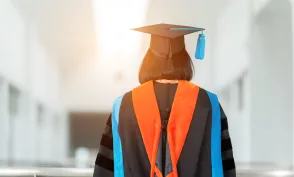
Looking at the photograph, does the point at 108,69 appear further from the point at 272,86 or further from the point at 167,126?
the point at 167,126

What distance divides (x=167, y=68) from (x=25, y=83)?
4.19 metres

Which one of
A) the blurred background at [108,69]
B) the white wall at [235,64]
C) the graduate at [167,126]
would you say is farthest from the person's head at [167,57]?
the white wall at [235,64]

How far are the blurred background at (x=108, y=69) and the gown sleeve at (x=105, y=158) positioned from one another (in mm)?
833

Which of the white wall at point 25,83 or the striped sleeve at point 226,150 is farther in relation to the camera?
the white wall at point 25,83

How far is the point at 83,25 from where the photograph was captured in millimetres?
5559

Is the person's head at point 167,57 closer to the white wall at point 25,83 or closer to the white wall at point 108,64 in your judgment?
the white wall at point 108,64

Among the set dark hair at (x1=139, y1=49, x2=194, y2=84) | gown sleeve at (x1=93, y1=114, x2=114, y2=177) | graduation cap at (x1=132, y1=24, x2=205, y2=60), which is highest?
graduation cap at (x1=132, y1=24, x2=205, y2=60)

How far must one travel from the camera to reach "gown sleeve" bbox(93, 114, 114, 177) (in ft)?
6.61

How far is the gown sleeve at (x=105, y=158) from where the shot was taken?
201 centimetres

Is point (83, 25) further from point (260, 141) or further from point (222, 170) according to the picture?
point (222, 170)

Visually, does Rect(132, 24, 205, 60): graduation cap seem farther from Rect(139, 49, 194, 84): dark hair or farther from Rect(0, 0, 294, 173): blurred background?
Rect(0, 0, 294, 173): blurred background

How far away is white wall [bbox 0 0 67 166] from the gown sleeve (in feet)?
9.94

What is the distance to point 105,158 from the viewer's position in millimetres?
2020

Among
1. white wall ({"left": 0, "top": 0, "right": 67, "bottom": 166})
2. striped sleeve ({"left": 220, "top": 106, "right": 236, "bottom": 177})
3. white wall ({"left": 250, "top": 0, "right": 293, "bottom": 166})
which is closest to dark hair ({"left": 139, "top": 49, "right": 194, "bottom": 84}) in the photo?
striped sleeve ({"left": 220, "top": 106, "right": 236, "bottom": 177})
